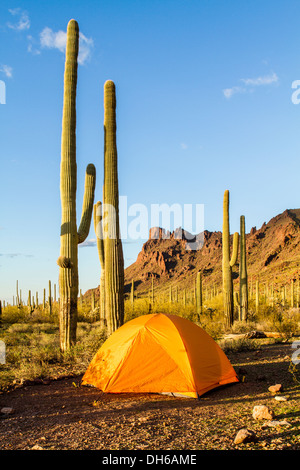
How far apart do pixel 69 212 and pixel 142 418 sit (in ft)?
22.3

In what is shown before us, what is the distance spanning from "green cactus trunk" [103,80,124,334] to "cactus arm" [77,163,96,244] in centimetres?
60

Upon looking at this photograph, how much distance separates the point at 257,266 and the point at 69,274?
5617 centimetres

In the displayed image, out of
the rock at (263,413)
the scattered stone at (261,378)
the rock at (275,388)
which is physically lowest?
the scattered stone at (261,378)

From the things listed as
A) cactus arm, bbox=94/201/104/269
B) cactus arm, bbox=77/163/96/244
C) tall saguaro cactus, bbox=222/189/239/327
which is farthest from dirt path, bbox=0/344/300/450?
tall saguaro cactus, bbox=222/189/239/327

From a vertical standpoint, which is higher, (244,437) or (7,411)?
(244,437)

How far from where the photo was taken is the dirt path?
500 cm

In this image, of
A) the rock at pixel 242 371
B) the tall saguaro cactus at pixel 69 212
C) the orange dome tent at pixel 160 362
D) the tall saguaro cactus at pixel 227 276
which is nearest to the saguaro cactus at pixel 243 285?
the tall saguaro cactus at pixel 227 276

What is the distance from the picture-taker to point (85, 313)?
2516 cm

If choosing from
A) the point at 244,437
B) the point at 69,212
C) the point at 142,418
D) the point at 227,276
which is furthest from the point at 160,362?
the point at 227,276

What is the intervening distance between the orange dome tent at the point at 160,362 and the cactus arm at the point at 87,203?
400 centimetres

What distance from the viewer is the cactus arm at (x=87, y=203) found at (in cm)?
1170

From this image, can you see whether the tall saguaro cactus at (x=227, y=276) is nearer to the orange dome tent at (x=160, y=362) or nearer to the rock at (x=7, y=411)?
the orange dome tent at (x=160, y=362)

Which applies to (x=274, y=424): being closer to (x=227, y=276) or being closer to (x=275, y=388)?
(x=275, y=388)

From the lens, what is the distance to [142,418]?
19.5 ft
